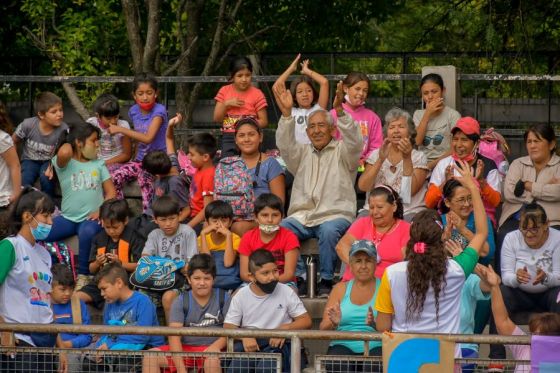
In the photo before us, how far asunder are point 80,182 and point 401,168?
2.88m

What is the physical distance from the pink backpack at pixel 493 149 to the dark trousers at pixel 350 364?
9.95 feet

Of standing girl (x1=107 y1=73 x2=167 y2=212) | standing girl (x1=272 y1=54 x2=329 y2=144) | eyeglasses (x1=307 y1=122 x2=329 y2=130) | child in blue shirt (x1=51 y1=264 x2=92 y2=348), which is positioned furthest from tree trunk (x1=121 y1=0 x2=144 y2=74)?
child in blue shirt (x1=51 y1=264 x2=92 y2=348)

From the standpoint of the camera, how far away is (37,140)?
13.5m

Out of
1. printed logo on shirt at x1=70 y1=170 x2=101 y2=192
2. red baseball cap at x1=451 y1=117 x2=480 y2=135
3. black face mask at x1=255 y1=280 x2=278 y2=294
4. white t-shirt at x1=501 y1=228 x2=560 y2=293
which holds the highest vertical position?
red baseball cap at x1=451 y1=117 x2=480 y2=135

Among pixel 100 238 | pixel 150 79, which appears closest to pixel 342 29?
pixel 150 79

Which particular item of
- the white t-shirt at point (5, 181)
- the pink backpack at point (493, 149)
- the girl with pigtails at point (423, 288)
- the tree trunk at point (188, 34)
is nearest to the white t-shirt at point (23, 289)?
the white t-shirt at point (5, 181)

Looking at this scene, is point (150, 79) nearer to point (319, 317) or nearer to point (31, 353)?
point (319, 317)

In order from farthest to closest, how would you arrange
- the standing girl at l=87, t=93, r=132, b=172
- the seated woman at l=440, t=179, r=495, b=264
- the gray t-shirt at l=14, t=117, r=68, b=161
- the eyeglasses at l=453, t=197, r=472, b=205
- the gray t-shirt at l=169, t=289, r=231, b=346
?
1. the standing girl at l=87, t=93, r=132, b=172
2. the gray t-shirt at l=14, t=117, r=68, b=161
3. the eyeglasses at l=453, t=197, r=472, b=205
4. the seated woman at l=440, t=179, r=495, b=264
5. the gray t-shirt at l=169, t=289, r=231, b=346

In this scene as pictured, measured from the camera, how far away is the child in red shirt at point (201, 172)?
12805 mm

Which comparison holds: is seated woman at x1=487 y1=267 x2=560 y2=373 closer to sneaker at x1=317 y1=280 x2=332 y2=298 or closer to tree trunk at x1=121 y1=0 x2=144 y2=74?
sneaker at x1=317 y1=280 x2=332 y2=298

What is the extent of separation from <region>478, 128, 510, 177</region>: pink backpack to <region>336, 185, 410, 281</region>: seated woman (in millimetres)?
1715

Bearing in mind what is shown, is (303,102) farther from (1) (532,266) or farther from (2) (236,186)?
(1) (532,266)

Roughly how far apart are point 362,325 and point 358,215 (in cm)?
220

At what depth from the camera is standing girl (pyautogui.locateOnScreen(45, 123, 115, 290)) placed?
12672 millimetres
